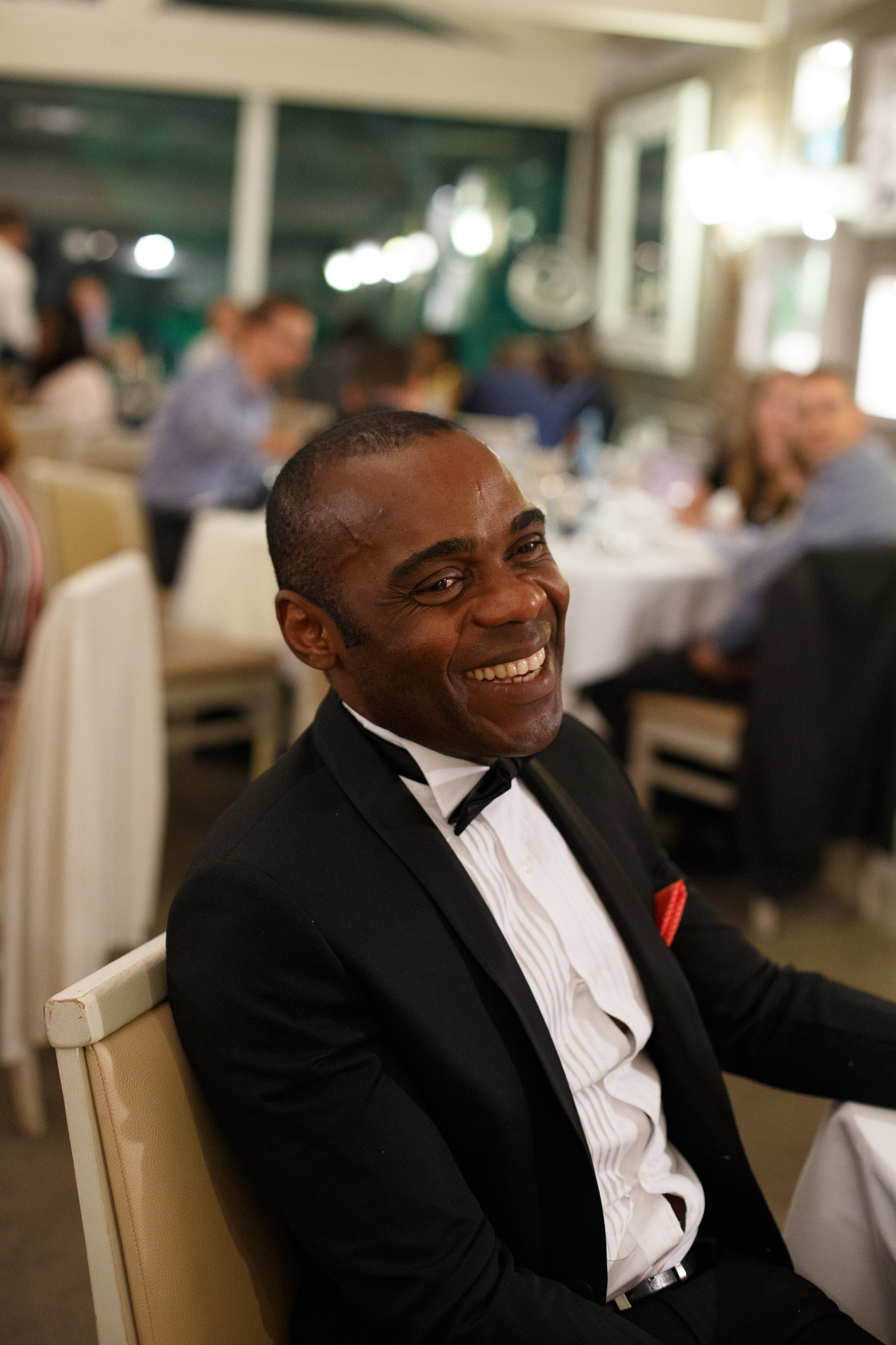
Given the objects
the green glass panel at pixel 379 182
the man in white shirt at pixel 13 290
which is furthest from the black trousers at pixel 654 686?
the green glass panel at pixel 379 182

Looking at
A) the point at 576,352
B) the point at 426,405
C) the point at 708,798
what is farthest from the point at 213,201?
the point at 708,798

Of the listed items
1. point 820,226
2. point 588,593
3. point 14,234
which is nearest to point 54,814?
point 588,593

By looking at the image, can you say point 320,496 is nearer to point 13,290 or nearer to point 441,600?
point 441,600

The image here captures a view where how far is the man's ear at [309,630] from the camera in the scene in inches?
36.1

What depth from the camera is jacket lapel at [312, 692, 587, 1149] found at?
2.92 ft

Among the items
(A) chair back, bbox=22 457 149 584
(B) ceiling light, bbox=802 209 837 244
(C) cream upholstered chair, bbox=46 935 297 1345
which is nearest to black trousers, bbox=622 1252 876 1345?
(C) cream upholstered chair, bbox=46 935 297 1345

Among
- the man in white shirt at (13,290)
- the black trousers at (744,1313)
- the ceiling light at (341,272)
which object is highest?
the ceiling light at (341,272)

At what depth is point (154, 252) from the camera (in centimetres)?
847

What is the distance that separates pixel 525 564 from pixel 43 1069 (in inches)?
71.6

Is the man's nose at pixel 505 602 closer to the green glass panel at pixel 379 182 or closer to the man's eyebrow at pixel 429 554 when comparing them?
the man's eyebrow at pixel 429 554

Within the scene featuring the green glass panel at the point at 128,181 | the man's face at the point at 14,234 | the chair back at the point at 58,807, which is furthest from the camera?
the green glass panel at the point at 128,181

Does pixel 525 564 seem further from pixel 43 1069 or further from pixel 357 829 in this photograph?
pixel 43 1069

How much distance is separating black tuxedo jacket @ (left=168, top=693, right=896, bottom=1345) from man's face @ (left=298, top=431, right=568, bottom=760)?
0.07 metres

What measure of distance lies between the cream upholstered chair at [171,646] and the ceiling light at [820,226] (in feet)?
12.2
